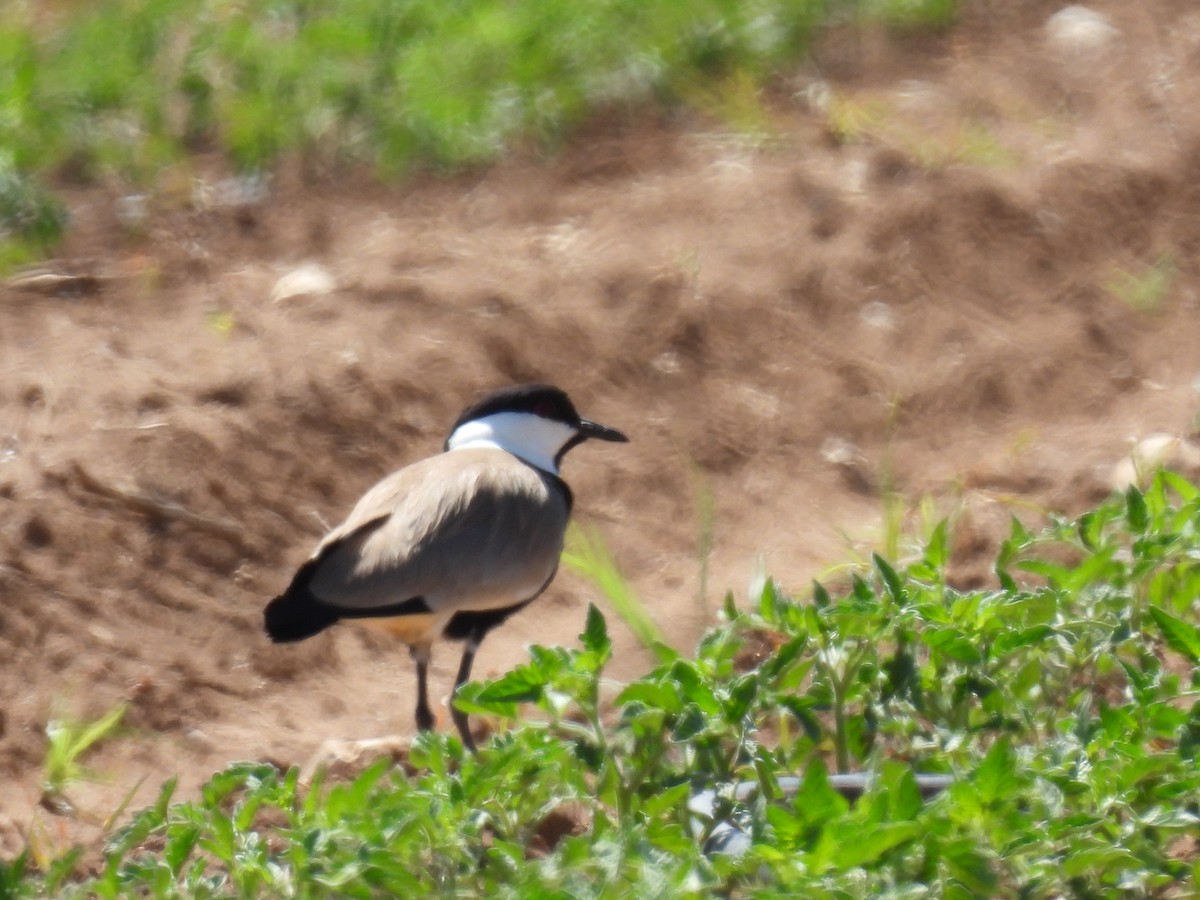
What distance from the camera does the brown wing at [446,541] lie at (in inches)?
185

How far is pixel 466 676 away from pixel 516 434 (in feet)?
2.62

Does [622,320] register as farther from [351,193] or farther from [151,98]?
[151,98]

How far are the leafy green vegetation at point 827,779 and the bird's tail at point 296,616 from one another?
165 cm

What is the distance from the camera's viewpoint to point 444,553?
4832 mm

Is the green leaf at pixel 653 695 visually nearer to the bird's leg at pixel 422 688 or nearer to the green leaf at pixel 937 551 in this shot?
the green leaf at pixel 937 551

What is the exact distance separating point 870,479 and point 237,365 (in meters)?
1.96

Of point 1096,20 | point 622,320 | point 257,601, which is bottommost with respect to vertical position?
point 257,601

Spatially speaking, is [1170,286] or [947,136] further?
[947,136]

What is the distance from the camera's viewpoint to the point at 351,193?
6.38 m

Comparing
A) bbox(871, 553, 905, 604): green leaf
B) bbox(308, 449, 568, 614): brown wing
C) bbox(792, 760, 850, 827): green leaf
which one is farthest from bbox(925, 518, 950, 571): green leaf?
bbox(308, 449, 568, 614): brown wing

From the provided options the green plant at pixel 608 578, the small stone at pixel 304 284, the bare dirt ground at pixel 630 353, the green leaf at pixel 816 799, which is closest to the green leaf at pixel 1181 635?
the green leaf at pixel 816 799

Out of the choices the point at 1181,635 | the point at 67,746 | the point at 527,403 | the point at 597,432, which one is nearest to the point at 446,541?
the point at 527,403

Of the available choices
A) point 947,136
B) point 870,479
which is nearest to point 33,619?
point 870,479

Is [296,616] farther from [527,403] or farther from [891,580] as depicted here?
[891,580]
